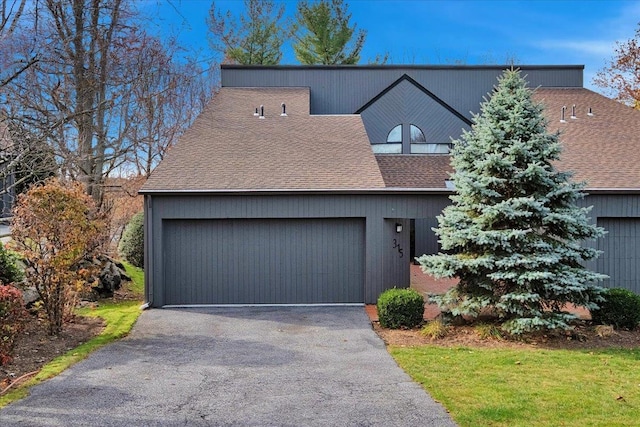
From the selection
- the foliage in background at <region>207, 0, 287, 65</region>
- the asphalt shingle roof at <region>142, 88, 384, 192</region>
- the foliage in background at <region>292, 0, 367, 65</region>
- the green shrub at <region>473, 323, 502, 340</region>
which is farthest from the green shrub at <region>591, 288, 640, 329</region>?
the foliage in background at <region>207, 0, 287, 65</region>

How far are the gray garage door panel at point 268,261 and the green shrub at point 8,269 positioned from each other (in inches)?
119

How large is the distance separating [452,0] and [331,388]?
1750 centimetres

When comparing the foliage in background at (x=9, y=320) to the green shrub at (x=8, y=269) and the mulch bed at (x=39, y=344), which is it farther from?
the green shrub at (x=8, y=269)

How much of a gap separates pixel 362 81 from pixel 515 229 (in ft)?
34.9

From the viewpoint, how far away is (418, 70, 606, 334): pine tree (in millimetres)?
8992

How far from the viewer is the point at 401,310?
9.73 m

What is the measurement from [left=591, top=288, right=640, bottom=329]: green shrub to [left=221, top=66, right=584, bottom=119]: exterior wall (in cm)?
1002

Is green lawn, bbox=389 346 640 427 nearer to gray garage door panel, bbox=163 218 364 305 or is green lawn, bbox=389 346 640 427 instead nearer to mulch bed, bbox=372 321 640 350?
mulch bed, bbox=372 321 640 350

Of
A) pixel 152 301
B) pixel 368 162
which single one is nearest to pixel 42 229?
pixel 152 301

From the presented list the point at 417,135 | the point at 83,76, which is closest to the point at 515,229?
the point at 417,135

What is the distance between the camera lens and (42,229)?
354 inches

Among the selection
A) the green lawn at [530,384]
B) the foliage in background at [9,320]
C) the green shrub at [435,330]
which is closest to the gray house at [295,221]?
the green shrub at [435,330]

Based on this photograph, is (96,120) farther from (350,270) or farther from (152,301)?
(350,270)

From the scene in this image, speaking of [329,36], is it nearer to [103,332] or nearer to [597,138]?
[597,138]
